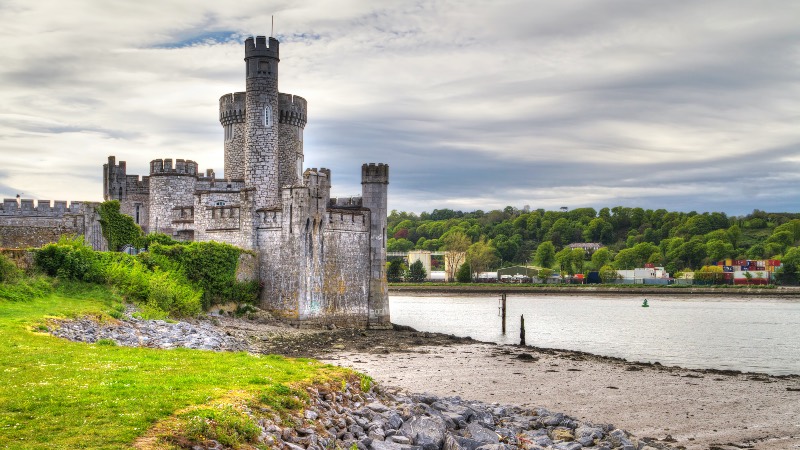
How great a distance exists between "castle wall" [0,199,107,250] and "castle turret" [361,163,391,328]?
14583 millimetres

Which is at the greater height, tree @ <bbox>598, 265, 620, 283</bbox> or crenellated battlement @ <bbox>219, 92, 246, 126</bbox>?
crenellated battlement @ <bbox>219, 92, 246, 126</bbox>

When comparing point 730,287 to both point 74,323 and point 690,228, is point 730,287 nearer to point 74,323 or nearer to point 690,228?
point 690,228

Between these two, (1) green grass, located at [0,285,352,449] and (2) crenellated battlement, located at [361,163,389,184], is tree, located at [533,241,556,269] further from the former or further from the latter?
(1) green grass, located at [0,285,352,449]

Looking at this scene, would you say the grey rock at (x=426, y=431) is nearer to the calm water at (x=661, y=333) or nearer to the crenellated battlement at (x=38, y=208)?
the calm water at (x=661, y=333)

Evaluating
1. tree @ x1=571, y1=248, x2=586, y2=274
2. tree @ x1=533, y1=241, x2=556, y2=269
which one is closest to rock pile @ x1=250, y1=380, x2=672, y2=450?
tree @ x1=571, y1=248, x2=586, y2=274

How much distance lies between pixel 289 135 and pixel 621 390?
28.1 metres

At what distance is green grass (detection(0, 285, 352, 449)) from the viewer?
407 inches

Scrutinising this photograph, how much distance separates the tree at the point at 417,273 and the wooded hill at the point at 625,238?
30.3 feet

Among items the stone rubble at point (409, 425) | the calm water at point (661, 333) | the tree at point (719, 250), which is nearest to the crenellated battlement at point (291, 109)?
the calm water at point (661, 333)

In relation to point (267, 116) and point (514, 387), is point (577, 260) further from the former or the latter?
point (514, 387)

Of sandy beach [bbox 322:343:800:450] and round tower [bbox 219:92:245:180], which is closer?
sandy beach [bbox 322:343:800:450]

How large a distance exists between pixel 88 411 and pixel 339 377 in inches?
261

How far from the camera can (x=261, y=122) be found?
43875 mm

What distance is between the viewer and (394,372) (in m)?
27.5
